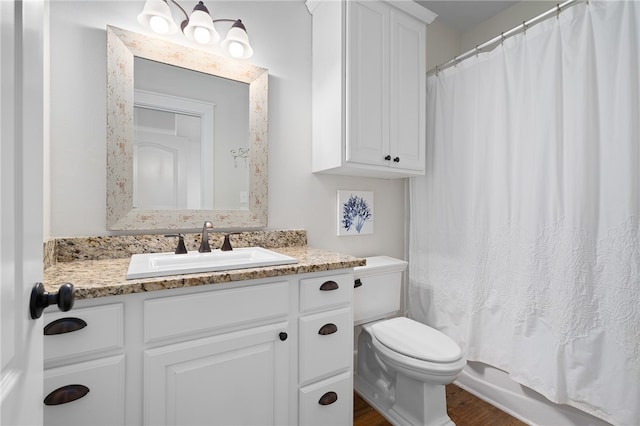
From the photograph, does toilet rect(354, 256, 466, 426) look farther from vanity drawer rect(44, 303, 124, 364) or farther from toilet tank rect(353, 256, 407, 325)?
vanity drawer rect(44, 303, 124, 364)

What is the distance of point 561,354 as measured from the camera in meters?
1.46

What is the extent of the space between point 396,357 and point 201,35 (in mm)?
1808

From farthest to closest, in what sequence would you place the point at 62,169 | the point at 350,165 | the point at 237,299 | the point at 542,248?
the point at 350,165 → the point at 542,248 → the point at 62,169 → the point at 237,299

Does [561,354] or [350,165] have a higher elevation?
[350,165]

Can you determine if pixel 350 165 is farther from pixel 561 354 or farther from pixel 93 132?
pixel 561 354

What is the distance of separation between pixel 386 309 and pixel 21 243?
68.4 inches

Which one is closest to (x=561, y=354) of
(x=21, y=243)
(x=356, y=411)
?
(x=356, y=411)

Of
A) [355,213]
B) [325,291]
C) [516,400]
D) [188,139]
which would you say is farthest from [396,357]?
[188,139]

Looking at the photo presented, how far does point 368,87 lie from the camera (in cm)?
169

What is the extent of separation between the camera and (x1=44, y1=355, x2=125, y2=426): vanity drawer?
85 centimetres

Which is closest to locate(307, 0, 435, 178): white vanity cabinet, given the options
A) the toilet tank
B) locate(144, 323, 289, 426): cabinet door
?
the toilet tank

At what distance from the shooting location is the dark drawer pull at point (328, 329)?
1307 mm

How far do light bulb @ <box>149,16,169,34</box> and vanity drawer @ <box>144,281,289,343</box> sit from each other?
1.18 m

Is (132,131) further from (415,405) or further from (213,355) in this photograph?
(415,405)
